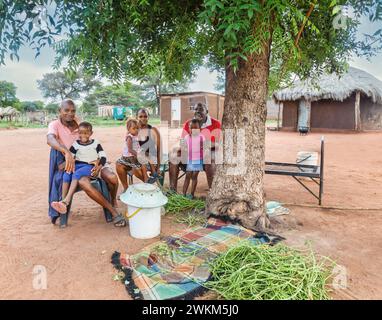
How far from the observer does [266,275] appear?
7.38 feet

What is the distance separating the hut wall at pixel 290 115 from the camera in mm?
18000

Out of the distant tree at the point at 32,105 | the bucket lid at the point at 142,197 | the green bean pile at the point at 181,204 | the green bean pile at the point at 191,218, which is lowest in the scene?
the green bean pile at the point at 191,218

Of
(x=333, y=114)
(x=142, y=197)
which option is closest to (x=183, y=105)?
(x=333, y=114)

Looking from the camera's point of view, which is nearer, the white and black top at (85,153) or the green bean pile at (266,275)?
the green bean pile at (266,275)

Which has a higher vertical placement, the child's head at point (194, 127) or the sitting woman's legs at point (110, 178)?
the child's head at point (194, 127)

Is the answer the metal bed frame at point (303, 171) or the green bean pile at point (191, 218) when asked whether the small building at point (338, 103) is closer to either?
the metal bed frame at point (303, 171)

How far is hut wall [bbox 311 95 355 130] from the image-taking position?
16297 millimetres

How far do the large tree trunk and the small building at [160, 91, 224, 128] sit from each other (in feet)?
59.3

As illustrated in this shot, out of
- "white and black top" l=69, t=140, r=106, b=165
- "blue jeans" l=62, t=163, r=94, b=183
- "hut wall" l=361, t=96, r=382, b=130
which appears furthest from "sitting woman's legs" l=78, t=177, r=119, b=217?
"hut wall" l=361, t=96, r=382, b=130

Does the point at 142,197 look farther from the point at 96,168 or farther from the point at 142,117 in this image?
the point at 142,117

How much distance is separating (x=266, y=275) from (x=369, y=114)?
17.4 m

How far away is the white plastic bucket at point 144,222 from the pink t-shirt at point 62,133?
3.84 feet

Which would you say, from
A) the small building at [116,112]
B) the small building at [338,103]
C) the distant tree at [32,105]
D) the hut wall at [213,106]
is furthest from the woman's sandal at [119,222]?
the distant tree at [32,105]

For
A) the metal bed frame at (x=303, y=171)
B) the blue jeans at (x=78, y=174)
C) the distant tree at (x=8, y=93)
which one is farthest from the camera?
the distant tree at (x=8, y=93)
